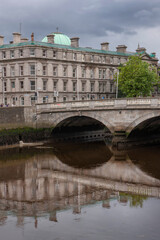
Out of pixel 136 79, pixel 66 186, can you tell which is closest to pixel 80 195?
pixel 66 186

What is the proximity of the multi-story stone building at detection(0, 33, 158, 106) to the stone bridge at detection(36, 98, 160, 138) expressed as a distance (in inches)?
484

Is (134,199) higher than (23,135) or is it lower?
lower

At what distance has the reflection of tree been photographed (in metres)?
20.0

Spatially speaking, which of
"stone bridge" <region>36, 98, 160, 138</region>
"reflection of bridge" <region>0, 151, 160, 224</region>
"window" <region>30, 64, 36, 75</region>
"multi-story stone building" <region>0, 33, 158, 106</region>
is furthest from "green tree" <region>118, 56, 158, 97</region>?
"reflection of bridge" <region>0, 151, 160, 224</region>

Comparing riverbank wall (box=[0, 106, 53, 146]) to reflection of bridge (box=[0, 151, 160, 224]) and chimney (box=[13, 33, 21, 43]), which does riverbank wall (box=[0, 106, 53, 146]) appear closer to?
reflection of bridge (box=[0, 151, 160, 224])

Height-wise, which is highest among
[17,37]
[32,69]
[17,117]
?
[17,37]

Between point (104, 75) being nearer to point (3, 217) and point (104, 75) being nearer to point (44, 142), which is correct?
point (44, 142)

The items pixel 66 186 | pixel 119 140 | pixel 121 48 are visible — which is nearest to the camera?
pixel 66 186

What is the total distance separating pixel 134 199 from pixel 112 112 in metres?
20.9

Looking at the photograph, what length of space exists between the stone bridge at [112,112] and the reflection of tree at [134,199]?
17.0 meters

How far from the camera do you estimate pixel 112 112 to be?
41.2 m

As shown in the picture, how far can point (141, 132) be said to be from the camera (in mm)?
43312

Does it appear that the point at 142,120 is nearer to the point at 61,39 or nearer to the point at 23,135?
the point at 23,135

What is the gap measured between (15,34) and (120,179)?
47.0 m
